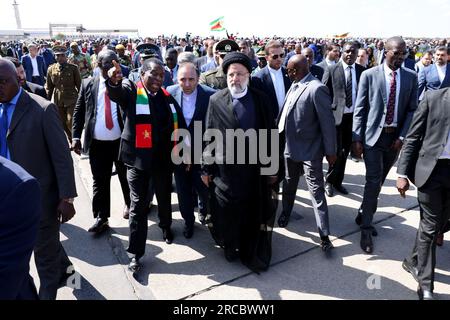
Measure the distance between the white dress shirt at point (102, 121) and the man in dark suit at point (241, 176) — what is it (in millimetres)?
1329

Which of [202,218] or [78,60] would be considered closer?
[202,218]

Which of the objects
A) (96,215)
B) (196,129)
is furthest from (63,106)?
(196,129)

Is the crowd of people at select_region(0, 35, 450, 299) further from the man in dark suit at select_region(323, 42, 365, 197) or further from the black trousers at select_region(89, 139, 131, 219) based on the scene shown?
the man in dark suit at select_region(323, 42, 365, 197)

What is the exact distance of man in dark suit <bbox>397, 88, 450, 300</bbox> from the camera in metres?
3.00

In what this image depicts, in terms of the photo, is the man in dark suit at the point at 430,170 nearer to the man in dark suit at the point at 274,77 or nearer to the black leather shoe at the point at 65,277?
the man in dark suit at the point at 274,77

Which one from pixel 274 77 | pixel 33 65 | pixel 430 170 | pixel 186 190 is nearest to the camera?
pixel 430 170

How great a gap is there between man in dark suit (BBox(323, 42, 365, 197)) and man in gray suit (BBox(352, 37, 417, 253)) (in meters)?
1.32

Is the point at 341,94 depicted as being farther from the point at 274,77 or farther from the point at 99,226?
the point at 99,226

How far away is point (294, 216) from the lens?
4828 mm

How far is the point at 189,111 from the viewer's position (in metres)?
4.21

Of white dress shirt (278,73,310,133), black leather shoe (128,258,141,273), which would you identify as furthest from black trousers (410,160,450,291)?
black leather shoe (128,258,141,273)

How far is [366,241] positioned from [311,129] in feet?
4.66

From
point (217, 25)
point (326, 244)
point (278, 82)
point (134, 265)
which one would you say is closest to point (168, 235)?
point (134, 265)

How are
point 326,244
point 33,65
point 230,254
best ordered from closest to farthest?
1. point 230,254
2. point 326,244
3. point 33,65
